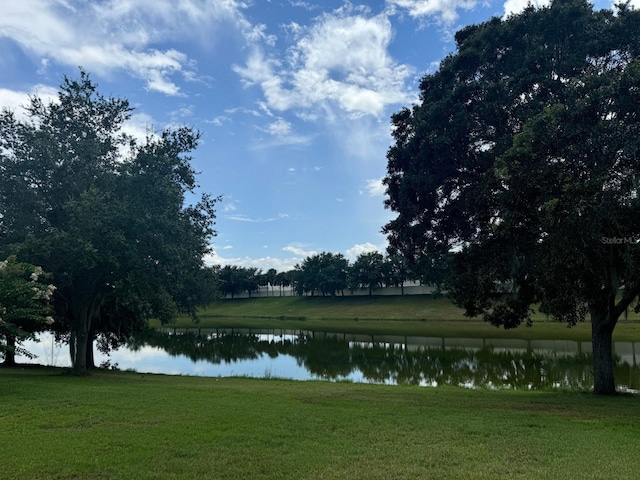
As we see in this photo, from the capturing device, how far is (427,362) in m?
29.6

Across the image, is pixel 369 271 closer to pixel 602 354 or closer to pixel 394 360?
pixel 394 360

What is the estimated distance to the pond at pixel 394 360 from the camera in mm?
23703

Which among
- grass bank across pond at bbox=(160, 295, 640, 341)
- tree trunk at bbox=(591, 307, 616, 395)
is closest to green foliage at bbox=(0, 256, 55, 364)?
tree trunk at bbox=(591, 307, 616, 395)

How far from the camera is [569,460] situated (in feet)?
22.9

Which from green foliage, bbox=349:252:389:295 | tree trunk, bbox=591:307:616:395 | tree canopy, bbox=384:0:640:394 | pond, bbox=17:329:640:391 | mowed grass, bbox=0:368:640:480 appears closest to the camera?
mowed grass, bbox=0:368:640:480

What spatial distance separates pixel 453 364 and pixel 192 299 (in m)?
15.3

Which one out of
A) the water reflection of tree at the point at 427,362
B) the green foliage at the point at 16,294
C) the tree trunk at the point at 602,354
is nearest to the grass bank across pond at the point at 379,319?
the water reflection of tree at the point at 427,362

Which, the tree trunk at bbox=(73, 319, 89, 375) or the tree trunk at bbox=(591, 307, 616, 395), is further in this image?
the tree trunk at bbox=(73, 319, 89, 375)

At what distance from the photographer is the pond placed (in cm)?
2370

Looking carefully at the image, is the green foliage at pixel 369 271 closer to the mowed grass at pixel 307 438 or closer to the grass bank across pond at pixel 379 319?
the grass bank across pond at pixel 379 319

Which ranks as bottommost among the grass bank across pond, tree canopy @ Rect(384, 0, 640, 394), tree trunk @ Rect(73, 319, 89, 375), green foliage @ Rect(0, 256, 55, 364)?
the grass bank across pond

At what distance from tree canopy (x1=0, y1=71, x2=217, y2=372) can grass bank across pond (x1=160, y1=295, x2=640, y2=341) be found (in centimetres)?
2843

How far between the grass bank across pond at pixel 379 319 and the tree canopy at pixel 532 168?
2698 centimetres

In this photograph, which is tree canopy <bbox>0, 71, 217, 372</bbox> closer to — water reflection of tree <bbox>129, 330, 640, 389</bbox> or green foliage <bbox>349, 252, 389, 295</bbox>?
water reflection of tree <bbox>129, 330, 640, 389</bbox>
